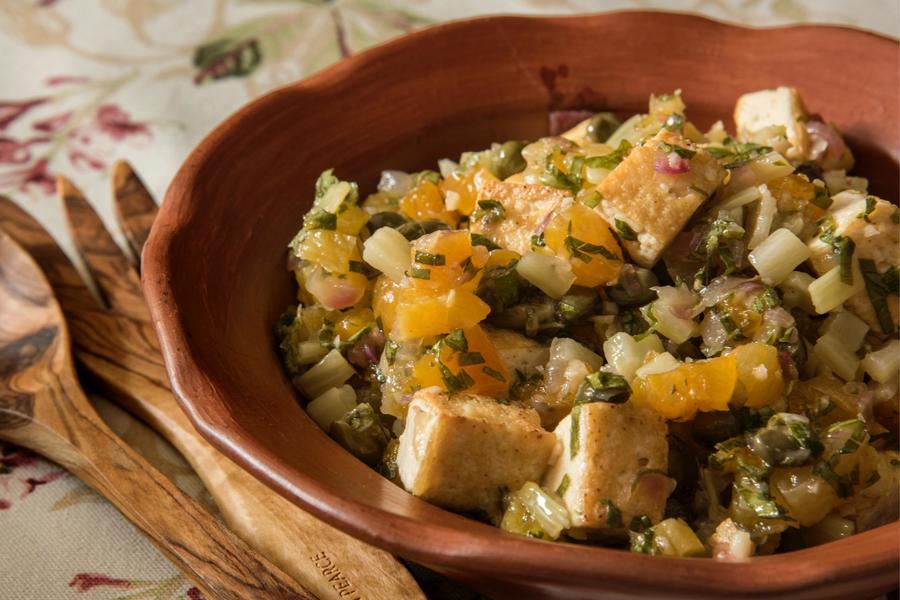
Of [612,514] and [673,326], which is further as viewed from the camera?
[673,326]

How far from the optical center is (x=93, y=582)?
3021 mm

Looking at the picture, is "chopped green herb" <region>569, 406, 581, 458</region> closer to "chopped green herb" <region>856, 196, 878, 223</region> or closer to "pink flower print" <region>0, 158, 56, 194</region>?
"chopped green herb" <region>856, 196, 878, 223</region>

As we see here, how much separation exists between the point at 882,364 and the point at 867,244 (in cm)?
35

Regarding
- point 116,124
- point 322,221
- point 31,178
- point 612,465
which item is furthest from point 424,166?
point 31,178

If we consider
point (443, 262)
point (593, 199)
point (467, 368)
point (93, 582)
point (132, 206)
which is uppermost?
point (593, 199)

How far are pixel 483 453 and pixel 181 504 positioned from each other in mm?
960

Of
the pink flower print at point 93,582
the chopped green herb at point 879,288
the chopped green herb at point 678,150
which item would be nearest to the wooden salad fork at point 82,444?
the pink flower print at point 93,582

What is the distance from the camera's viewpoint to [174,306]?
9.41 ft

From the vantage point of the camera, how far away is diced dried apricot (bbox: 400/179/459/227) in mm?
3426

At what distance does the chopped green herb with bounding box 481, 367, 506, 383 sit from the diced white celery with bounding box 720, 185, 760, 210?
2.74 feet

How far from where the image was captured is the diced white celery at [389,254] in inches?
120

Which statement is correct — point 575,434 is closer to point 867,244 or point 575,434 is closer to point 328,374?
point 328,374

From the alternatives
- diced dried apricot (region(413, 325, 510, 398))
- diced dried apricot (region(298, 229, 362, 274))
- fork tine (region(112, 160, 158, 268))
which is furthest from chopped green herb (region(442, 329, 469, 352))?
fork tine (region(112, 160, 158, 268))

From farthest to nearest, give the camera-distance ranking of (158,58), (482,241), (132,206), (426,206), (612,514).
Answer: (158,58) < (132,206) < (426,206) < (482,241) < (612,514)
